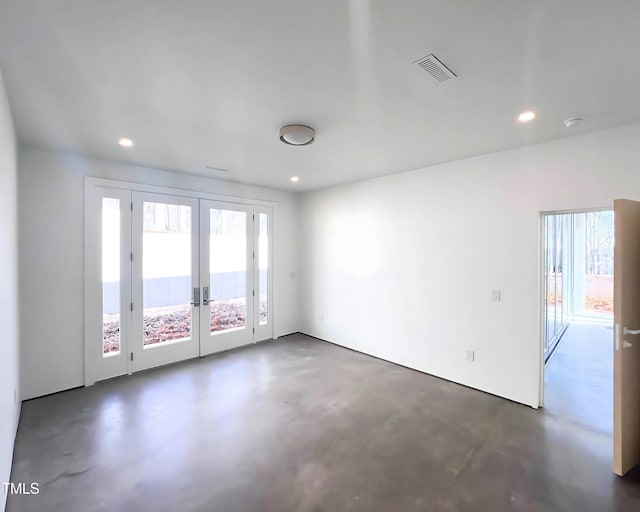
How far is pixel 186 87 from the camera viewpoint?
2.07m

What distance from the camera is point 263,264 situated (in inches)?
214

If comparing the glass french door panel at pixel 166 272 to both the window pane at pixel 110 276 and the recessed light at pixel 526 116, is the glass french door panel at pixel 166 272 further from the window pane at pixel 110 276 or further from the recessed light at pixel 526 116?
the recessed light at pixel 526 116

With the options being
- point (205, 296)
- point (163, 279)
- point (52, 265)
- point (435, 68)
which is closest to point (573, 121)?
point (435, 68)

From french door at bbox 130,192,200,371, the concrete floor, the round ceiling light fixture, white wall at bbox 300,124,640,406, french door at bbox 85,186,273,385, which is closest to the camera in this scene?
the concrete floor

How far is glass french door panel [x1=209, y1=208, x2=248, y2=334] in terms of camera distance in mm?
4770

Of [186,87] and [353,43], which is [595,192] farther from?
[186,87]

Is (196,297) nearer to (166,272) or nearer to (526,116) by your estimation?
(166,272)

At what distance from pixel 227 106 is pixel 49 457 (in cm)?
307

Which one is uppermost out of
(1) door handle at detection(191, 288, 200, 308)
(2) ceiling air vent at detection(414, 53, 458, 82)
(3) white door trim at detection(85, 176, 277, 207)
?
(2) ceiling air vent at detection(414, 53, 458, 82)

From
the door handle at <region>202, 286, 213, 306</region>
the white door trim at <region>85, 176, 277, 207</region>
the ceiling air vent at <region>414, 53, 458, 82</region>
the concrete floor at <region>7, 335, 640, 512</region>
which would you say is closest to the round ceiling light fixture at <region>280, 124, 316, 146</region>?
the ceiling air vent at <region>414, 53, 458, 82</region>

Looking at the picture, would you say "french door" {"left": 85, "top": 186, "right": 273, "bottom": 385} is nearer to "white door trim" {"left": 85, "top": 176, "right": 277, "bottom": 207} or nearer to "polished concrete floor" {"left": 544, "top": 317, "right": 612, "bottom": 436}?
"white door trim" {"left": 85, "top": 176, "right": 277, "bottom": 207}

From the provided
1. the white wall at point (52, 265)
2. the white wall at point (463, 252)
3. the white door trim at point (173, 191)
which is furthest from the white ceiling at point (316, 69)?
the white door trim at point (173, 191)

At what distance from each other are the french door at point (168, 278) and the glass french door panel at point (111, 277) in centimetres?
1

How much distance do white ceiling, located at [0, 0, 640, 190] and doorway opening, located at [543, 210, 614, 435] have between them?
159 centimetres
